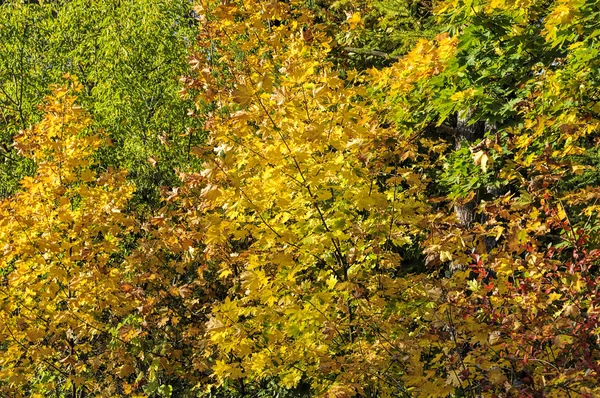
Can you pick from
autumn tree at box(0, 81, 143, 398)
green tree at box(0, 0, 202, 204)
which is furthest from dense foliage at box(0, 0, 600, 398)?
green tree at box(0, 0, 202, 204)

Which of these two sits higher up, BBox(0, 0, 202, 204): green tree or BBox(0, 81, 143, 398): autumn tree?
BBox(0, 0, 202, 204): green tree

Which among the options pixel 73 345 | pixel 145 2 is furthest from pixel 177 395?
pixel 145 2

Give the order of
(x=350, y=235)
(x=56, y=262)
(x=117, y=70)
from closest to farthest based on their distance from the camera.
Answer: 1. (x=350, y=235)
2. (x=56, y=262)
3. (x=117, y=70)

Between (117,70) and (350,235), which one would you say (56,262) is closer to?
(350,235)

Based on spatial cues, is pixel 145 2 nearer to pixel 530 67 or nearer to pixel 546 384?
pixel 530 67

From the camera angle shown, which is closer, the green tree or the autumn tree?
the autumn tree

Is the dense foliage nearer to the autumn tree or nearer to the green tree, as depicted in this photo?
the autumn tree

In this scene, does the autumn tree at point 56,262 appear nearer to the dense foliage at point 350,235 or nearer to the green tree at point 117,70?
the dense foliage at point 350,235

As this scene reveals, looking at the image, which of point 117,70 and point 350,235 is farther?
point 117,70

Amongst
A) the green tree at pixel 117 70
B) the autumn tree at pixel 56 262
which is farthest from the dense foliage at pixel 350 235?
the green tree at pixel 117 70

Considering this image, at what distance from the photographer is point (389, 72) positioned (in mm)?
5879

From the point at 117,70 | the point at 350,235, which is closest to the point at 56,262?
the point at 350,235

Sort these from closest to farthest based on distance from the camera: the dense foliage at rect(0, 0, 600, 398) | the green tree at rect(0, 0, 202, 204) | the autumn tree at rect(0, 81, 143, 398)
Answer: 1. the dense foliage at rect(0, 0, 600, 398)
2. the autumn tree at rect(0, 81, 143, 398)
3. the green tree at rect(0, 0, 202, 204)

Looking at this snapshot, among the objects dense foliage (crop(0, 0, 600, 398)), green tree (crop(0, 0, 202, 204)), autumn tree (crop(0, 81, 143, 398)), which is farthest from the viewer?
green tree (crop(0, 0, 202, 204))
